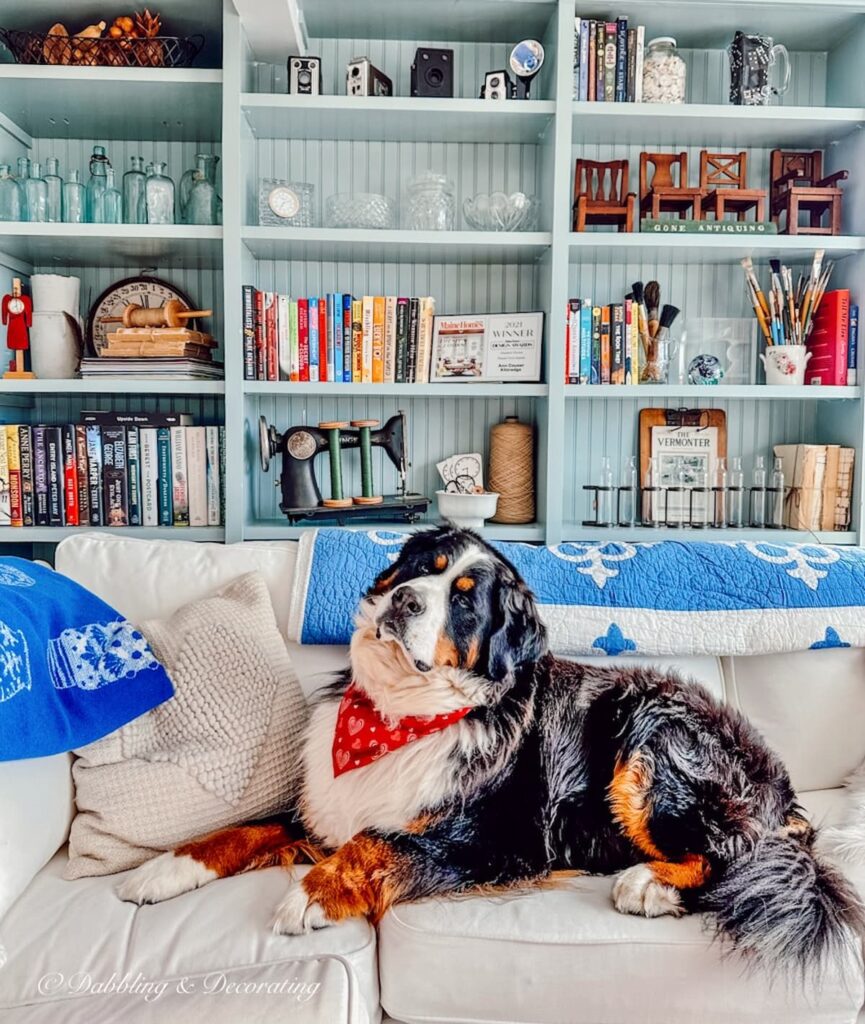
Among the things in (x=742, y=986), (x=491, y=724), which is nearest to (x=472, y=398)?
(x=491, y=724)

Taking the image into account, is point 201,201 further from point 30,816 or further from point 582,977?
point 582,977

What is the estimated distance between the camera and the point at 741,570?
164cm

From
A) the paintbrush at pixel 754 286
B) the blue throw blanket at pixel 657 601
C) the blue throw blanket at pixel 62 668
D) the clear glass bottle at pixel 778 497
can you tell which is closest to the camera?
the blue throw blanket at pixel 62 668

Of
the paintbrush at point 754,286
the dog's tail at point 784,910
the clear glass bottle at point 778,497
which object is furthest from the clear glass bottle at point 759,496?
the dog's tail at point 784,910

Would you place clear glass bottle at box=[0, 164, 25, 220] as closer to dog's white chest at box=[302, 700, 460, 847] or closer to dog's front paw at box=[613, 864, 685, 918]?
dog's white chest at box=[302, 700, 460, 847]

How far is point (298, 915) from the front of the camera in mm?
1115

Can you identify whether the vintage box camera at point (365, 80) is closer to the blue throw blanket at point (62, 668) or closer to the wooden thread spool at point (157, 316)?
the wooden thread spool at point (157, 316)

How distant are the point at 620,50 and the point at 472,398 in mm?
995

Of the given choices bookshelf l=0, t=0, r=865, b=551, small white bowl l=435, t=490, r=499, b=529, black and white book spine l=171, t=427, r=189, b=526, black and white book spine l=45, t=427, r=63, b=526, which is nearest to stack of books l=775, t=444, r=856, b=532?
bookshelf l=0, t=0, r=865, b=551

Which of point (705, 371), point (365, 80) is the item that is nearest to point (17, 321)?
point (365, 80)

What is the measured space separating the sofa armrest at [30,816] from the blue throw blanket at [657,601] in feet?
1.53

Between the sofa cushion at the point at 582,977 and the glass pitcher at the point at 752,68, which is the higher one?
the glass pitcher at the point at 752,68

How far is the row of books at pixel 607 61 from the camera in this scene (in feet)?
7.36

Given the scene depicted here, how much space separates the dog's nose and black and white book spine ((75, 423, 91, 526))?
4.47 ft
